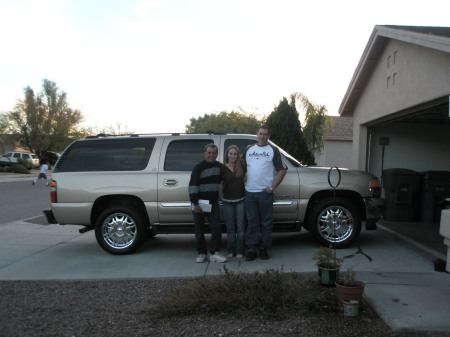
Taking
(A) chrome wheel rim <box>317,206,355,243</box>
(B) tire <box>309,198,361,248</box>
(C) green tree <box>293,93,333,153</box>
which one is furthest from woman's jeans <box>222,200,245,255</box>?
(C) green tree <box>293,93,333,153</box>

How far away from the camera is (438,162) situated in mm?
11258

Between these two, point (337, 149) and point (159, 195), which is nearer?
point (159, 195)

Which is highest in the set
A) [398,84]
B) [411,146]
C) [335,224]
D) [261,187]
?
[398,84]

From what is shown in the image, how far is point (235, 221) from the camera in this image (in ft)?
20.0

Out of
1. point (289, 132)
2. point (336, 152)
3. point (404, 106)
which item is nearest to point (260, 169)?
point (404, 106)

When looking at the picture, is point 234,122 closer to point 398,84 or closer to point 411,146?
point 411,146

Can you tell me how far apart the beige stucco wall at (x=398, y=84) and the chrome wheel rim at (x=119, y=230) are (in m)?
5.19

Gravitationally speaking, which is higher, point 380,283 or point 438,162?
point 438,162

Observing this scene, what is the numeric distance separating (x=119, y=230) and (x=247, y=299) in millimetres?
3048

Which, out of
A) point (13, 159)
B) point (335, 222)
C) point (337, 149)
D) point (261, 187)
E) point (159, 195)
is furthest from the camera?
point (13, 159)

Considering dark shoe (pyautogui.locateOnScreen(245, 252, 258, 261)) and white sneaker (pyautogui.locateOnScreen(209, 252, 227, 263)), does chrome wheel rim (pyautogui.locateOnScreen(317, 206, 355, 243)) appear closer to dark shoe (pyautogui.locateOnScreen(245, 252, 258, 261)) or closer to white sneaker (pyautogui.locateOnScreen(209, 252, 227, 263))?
dark shoe (pyautogui.locateOnScreen(245, 252, 258, 261))

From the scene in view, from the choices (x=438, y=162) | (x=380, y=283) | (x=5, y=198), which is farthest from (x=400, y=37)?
(x=5, y=198)

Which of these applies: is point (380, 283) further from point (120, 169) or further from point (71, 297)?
point (120, 169)

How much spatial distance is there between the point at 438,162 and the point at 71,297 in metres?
10.2
